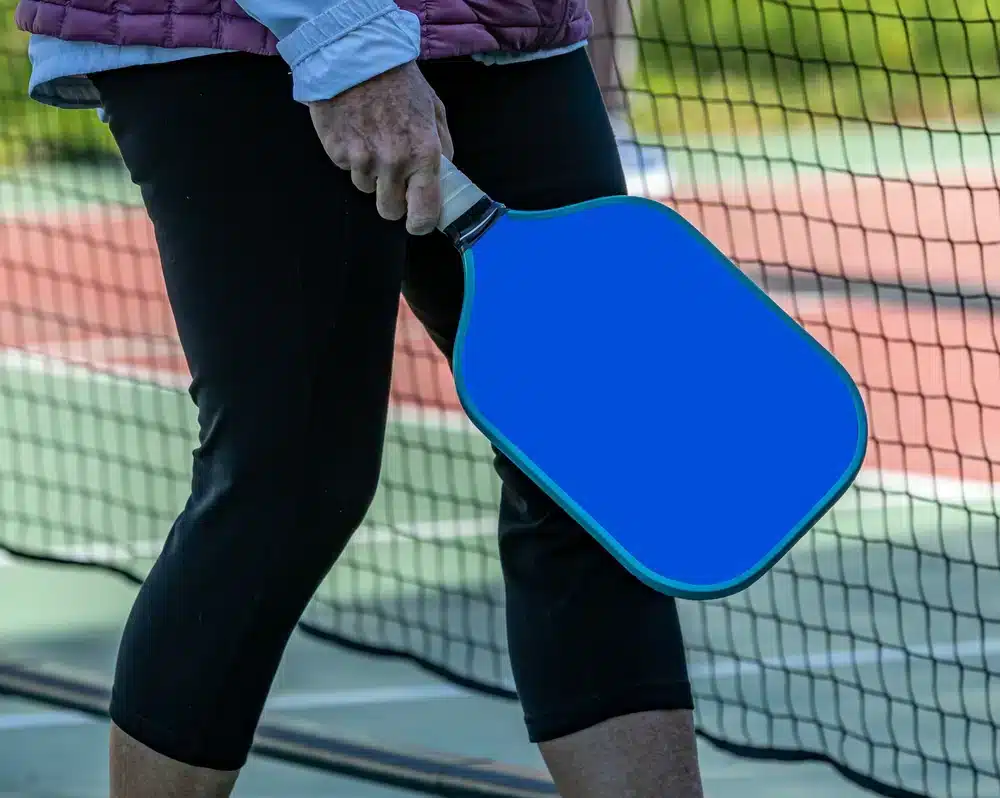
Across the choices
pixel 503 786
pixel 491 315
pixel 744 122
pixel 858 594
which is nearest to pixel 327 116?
pixel 491 315

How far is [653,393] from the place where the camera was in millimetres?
1571

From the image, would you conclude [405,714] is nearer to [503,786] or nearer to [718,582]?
[503,786]

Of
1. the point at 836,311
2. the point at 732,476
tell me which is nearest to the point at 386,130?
the point at 732,476

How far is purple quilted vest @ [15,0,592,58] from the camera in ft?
4.77

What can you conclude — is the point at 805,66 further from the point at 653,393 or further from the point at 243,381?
the point at 243,381

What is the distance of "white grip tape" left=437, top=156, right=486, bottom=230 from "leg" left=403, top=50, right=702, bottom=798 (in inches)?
3.8

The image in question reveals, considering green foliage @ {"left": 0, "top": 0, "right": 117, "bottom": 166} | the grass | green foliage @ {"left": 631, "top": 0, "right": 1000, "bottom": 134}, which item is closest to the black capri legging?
green foliage @ {"left": 0, "top": 0, "right": 117, "bottom": 166}

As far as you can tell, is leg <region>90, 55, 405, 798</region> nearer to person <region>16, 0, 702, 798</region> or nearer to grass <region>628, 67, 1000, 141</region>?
person <region>16, 0, 702, 798</region>

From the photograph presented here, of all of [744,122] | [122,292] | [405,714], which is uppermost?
[405,714]

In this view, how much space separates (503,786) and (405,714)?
529mm

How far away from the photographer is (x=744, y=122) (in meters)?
14.6

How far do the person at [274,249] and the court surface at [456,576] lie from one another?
0.34 m

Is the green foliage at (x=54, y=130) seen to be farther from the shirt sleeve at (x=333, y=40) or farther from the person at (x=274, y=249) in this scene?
the shirt sleeve at (x=333, y=40)

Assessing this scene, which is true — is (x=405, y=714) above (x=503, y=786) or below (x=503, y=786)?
below
